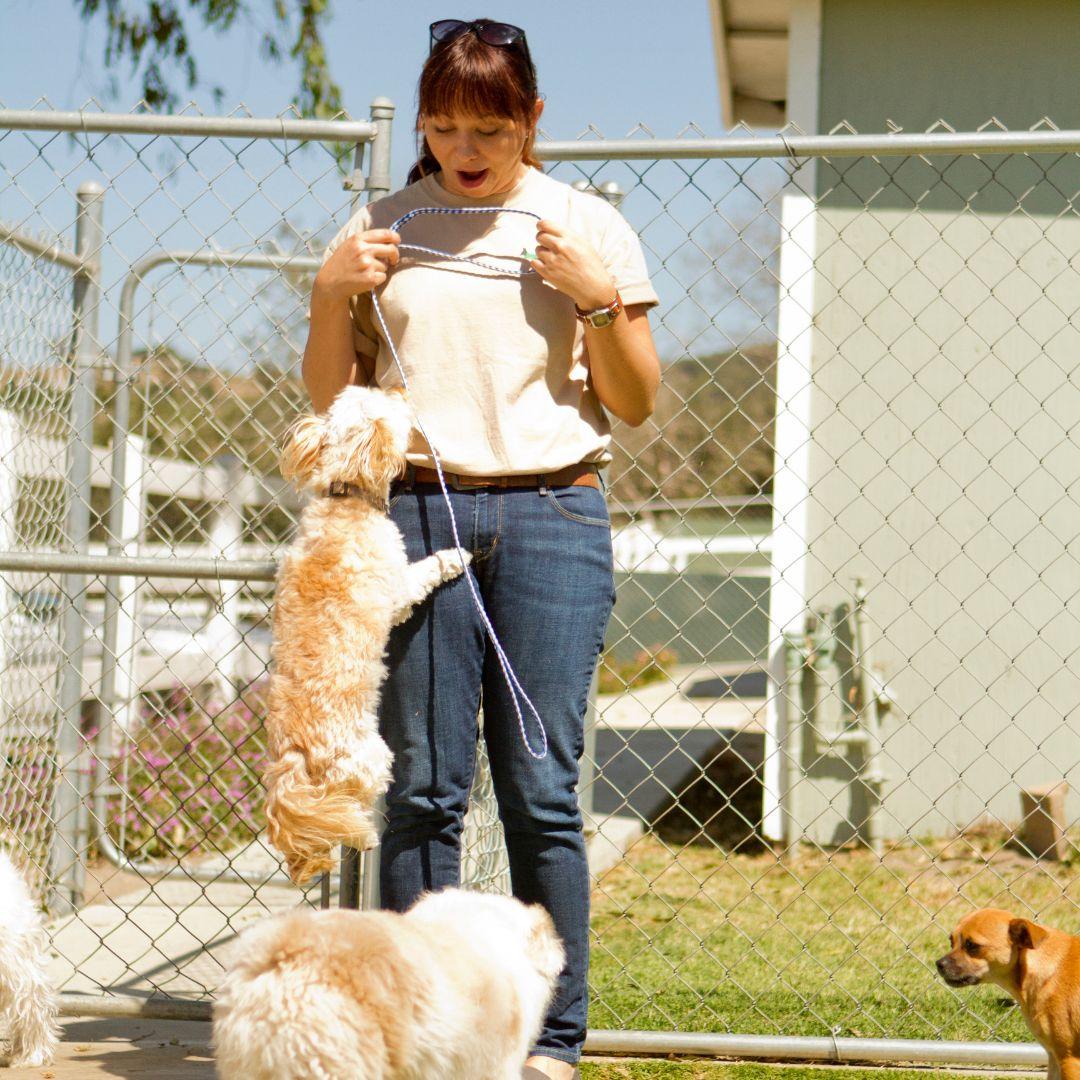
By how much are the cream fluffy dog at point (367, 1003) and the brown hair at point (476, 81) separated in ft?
4.85

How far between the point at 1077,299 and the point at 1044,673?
1.85 m

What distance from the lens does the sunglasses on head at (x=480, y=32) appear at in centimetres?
238

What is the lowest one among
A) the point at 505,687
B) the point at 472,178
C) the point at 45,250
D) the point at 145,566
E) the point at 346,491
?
the point at 505,687

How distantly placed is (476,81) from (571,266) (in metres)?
0.39

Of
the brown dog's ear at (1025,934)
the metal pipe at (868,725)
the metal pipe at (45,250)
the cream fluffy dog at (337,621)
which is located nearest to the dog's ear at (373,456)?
the cream fluffy dog at (337,621)

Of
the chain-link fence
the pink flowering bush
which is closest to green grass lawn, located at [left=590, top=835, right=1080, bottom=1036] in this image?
the chain-link fence

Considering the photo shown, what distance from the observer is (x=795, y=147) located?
3066 mm

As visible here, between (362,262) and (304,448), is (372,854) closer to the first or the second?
(304,448)

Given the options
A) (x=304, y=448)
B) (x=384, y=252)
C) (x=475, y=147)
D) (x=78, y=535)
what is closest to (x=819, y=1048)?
(x=304, y=448)

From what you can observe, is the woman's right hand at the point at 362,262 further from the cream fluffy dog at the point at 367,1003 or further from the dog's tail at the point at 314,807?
the cream fluffy dog at the point at 367,1003

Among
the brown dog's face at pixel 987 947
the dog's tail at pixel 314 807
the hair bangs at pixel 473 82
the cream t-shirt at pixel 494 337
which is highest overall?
the hair bangs at pixel 473 82

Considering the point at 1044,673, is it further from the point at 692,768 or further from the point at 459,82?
the point at 459,82

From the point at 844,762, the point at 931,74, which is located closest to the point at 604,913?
the point at 844,762

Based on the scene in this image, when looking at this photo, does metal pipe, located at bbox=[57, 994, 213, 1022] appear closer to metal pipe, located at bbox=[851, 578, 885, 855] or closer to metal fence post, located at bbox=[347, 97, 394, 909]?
metal fence post, located at bbox=[347, 97, 394, 909]
